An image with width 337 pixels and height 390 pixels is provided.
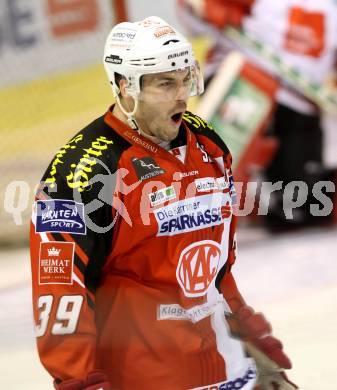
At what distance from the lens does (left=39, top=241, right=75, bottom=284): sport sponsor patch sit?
1.70 meters

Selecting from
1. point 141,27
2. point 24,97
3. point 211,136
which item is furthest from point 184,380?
point 24,97

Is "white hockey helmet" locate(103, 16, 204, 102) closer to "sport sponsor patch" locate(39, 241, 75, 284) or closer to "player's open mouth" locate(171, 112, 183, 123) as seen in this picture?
"player's open mouth" locate(171, 112, 183, 123)

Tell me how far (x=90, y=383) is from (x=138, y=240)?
241 millimetres

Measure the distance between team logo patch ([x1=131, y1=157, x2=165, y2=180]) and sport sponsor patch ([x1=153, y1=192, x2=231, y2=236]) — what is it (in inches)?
2.4

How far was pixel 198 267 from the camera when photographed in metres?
1.80

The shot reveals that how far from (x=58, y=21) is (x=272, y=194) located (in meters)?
1.23

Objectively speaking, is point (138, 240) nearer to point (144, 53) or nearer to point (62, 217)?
point (62, 217)

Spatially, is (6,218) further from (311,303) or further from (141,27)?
(141,27)

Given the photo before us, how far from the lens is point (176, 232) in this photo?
177cm

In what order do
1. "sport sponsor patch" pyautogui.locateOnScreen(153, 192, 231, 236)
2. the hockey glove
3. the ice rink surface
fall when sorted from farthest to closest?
the ice rink surface, "sport sponsor patch" pyautogui.locateOnScreen(153, 192, 231, 236), the hockey glove

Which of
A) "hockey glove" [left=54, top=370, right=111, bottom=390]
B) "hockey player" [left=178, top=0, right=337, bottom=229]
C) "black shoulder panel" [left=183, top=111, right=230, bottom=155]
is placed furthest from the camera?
"hockey player" [left=178, top=0, right=337, bottom=229]

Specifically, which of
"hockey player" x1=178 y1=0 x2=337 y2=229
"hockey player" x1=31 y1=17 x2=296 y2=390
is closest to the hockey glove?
"hockey player" x1=31 y1=17 x2=296 y2=390

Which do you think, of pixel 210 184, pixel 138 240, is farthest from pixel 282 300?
pixel 138 240

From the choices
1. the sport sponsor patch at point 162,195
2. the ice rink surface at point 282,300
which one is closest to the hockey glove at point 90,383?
the sport sponsor patch at point 162,195
